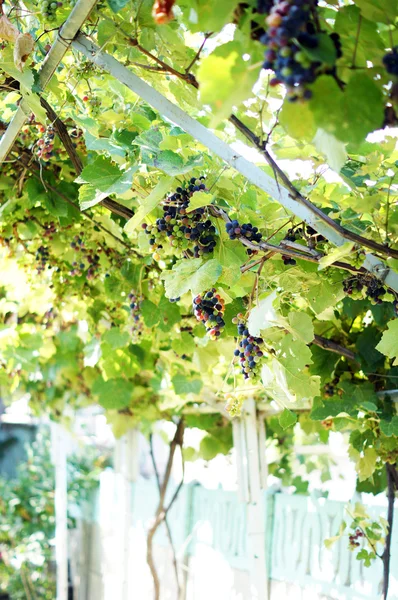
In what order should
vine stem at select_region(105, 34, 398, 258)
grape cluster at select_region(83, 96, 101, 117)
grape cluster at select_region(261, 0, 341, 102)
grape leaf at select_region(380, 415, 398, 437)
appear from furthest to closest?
grape leaf at select_region(380, 415, 398, 437) → grape cluster at select_region(83, 96, 101, 117) → vine stem at select_region(105, 34, 398, 258) → grape cluster at select_region(261, 0, 341, 102)

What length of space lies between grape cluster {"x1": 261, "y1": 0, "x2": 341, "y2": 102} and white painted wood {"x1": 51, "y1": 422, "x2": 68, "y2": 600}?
3.91 meters

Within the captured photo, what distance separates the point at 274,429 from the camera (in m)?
3.27

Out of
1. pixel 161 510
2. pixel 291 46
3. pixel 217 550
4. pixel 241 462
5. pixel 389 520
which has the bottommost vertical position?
pixel 217 550

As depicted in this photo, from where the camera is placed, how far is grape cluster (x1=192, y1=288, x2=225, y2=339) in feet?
4.50

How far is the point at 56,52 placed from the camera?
123 cm

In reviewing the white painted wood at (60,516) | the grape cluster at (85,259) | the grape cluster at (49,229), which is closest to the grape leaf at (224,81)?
the grape cluster at (85,259)

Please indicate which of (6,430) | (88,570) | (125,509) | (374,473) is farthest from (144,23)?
(6,430)

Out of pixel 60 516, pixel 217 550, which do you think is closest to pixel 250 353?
pixel 217 550

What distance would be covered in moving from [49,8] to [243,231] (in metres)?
0.58

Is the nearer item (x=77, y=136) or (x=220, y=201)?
(x=220, y=201)

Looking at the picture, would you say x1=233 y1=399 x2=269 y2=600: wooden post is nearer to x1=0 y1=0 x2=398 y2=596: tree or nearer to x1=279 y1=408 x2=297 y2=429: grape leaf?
x1=0 y1=0 x2=398 y2=596: tree

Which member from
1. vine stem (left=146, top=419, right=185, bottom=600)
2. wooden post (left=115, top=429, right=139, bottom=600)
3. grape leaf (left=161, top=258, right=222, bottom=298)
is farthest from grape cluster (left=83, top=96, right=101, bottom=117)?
wooden post (left=115, top=429, right=139, bottom=600)

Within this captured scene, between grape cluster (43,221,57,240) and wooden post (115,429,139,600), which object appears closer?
grape cluster (43,221,57,240)

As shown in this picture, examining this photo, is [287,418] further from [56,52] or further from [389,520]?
[56,52]
